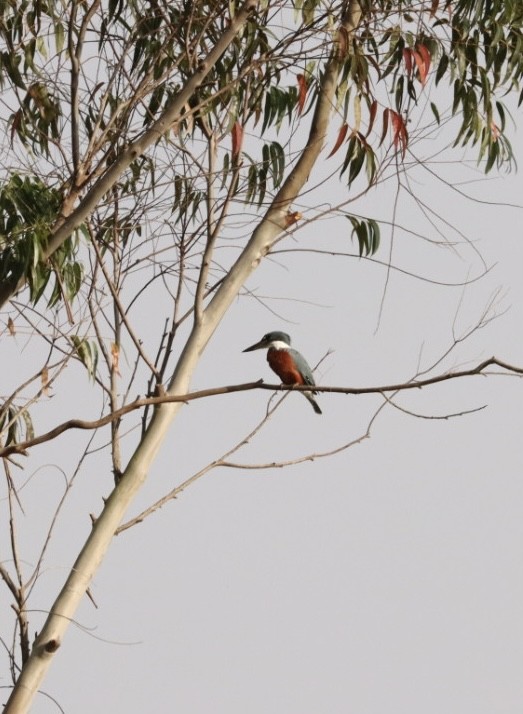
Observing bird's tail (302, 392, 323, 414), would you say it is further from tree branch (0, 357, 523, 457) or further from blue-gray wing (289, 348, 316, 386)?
tree branch (0, 357, 523, 457)

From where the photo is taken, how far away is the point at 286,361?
23.2ft

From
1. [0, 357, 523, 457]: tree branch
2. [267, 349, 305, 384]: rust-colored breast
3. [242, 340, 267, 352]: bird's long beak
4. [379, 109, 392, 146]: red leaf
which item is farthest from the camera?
[242, 340, 267, 352]: bird's long beak

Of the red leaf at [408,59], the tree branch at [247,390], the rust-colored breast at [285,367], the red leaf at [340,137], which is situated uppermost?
the red leaf at [408,59]

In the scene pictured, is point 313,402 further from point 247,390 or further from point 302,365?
point 247,390

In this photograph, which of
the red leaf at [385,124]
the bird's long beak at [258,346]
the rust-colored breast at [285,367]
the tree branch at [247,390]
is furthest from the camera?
the bird's long beak at [258,346]

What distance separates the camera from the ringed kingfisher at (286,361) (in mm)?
7070

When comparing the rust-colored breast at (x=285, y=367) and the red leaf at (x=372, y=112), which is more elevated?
the red leaf at (x=372, y=112)

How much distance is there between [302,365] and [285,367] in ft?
0.47

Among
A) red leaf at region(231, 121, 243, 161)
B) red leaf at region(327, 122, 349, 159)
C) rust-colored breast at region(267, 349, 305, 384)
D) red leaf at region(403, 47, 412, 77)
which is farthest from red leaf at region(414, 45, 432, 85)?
rust-colored breast at region(267, 349, 305, 384)

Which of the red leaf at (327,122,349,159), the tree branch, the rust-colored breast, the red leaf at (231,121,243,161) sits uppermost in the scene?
the red leaf at (327,122,349,159)

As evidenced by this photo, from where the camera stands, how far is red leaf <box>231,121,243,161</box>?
6.25m

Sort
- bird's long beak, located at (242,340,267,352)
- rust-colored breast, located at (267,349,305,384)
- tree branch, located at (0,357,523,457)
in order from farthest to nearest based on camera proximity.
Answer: bird's long beak, located at (242,340,267,352) → rust-colored breast, located at (267,349,305,384) → tree branch, located at (0,357,523,457)

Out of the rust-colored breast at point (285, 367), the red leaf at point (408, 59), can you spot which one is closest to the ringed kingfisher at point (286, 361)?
the rust-colored breast at point (285, 367)

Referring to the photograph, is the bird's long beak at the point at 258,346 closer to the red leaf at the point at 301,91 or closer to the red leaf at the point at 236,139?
the red leaf at the point at 236,139
